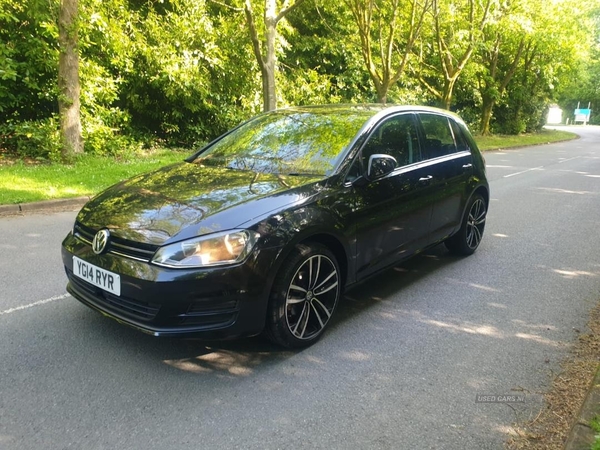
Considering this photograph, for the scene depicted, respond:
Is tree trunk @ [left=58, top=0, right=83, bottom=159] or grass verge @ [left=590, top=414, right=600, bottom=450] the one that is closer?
grass verge @ [left=590, top=414, right=600, bottom=450]

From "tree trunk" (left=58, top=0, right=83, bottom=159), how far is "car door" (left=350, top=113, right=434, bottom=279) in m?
8.77

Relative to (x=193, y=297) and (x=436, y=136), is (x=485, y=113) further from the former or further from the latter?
(x=193, y=297)

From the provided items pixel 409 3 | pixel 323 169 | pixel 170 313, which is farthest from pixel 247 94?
pixel 170 313

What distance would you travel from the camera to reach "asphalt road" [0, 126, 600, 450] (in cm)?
260

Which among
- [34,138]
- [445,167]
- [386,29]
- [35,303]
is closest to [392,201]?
[445,167]

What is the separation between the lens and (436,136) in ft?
16.6

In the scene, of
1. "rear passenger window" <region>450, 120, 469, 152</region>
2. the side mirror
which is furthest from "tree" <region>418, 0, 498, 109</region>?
the side mirror

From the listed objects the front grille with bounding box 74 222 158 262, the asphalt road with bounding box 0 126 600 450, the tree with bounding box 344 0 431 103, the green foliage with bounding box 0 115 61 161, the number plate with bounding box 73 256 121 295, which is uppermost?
the tree with bounding box 344 0 431 103

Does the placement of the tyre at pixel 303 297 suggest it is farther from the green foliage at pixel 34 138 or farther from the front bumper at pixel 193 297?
the green foliage at pixel 34 138

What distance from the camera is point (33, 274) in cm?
471

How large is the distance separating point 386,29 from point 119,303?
19.4 metres

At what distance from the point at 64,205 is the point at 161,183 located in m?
4.71

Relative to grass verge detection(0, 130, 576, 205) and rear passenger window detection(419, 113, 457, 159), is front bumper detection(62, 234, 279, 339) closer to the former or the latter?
rear passenger window detection(419, 113, 457, 159)

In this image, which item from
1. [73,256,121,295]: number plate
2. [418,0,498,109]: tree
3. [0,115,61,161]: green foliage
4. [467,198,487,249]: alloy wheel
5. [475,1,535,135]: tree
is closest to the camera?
[73,256,121,295]: number plate
